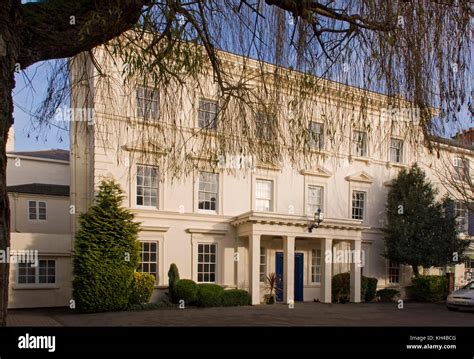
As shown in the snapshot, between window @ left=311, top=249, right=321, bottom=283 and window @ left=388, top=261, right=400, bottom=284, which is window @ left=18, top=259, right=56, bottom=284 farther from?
window @ left=388, top=261, right=400, bottom=284

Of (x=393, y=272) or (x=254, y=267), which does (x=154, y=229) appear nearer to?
(x=254, y=267)

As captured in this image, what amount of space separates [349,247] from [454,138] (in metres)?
17.7

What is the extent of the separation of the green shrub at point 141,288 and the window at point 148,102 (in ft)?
38.3

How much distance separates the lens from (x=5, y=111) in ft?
12.4

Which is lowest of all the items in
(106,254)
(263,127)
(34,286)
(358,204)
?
(34,286)

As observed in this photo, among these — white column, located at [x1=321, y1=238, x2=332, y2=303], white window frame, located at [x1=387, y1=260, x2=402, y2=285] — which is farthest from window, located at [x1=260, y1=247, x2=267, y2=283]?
white window frame, located at [x1=387, y1=260, x2=402, y2=285]

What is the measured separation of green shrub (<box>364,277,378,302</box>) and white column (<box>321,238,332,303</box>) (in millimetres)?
2772

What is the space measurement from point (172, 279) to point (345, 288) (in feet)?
28.3

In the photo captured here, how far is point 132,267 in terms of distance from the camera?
1706 centimetres

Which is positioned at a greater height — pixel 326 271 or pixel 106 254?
pixel 106 254

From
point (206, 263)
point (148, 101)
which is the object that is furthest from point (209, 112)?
point (206, 263)

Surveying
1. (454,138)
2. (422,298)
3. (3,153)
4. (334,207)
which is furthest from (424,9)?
(422,298)

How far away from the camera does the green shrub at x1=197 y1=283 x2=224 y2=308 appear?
60.0 feet
